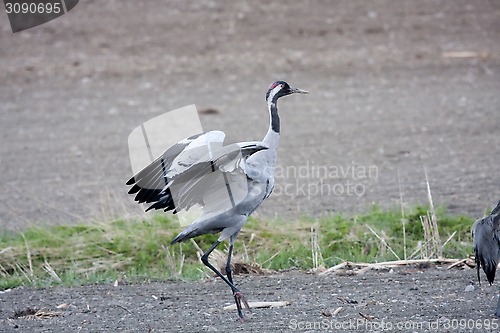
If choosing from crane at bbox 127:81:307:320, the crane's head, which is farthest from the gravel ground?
the crane's head

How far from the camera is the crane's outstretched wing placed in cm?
661

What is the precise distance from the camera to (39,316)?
6.88 m

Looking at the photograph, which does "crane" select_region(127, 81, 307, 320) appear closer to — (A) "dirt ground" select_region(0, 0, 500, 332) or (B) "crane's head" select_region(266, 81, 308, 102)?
(B) "crane's head" select_region(266, 81, 308, 102)

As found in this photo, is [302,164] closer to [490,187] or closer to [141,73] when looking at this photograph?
[490,187]

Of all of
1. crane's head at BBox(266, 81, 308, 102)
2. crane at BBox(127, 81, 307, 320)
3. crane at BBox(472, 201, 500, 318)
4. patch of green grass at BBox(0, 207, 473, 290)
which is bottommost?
patch of green grass at BBox(0, 207, 473, 290)

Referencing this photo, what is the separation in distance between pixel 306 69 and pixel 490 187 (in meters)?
5.60

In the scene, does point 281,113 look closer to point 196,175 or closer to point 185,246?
point 185,246

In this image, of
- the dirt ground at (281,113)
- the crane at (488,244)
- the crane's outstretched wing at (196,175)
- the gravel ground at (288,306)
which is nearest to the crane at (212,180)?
the crane's outstretched wing at (196,175)

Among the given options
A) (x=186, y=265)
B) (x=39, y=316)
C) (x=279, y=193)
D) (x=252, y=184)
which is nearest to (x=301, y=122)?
(x=279, y=193)

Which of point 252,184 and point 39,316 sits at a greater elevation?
point 252,184

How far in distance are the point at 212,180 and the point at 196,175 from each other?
21 centimetres

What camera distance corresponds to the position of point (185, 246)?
28.3 feet

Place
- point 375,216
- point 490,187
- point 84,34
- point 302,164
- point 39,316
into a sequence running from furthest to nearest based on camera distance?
1. point 84,34
2. point 302,164
3. point 490,187
4. point 375,216
5. point 39,316

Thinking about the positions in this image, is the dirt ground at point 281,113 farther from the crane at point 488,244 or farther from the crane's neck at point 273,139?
the crane's neck at point 273,139
